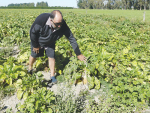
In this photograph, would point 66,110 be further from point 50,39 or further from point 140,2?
point 140,2

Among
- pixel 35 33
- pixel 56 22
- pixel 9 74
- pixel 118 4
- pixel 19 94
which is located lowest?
pixel 19 94

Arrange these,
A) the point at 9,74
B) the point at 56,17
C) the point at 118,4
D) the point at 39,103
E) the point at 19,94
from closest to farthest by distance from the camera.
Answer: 1. the point at 39,103
2. the point at 56,17
3. the point at 19,94
4. the point at 9,74
5. the point at 118,4

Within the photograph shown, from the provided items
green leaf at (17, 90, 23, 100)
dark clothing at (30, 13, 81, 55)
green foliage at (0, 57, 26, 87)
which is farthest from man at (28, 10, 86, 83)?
green leaf at (17, 90, 23, 100)

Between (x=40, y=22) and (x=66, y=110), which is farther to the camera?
(x=40, y=22)

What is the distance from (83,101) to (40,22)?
6.03ft

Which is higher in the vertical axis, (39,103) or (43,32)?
(43,32)

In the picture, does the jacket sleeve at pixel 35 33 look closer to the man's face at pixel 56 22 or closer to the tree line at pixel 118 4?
the man's face at pixel 56 22

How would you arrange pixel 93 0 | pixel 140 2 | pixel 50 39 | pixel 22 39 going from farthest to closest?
pixel 93 0 → pixel 140 2 → pixel 22 39 → pixel 50 39

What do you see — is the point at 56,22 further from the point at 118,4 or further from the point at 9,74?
the point at 118,4

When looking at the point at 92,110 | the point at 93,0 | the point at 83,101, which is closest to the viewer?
the point at 92,110

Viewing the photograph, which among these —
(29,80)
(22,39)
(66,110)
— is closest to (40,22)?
(29,80)

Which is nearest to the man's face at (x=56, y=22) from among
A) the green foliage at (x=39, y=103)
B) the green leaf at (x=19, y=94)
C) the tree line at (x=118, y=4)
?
the green foliage at (x=39, y=103)

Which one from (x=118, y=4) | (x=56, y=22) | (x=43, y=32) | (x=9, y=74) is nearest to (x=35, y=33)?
(x=43, y=32)

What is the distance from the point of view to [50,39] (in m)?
2.95
